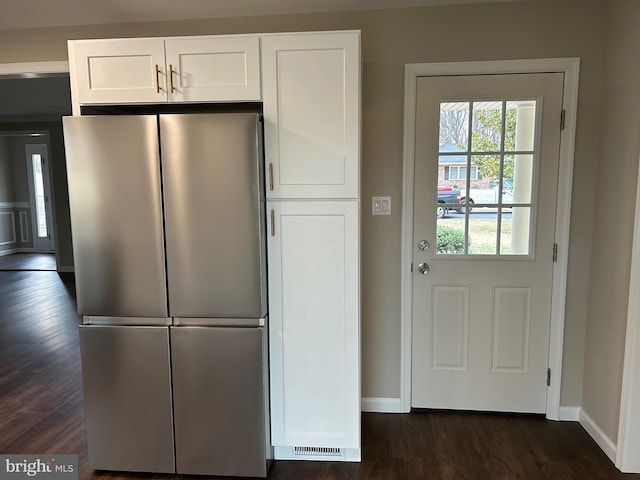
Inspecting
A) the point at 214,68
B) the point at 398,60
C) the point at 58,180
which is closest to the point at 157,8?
the point at 214,68

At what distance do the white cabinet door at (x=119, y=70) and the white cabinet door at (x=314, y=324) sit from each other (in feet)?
2.63

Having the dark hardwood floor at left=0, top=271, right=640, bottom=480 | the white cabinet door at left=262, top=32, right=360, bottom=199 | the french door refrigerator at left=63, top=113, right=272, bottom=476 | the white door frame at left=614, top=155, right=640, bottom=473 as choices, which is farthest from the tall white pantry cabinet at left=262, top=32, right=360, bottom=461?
the white door frame at left=614, top=155, right=640, bottom=473

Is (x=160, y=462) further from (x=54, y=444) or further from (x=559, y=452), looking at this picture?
(x=559, y=452)

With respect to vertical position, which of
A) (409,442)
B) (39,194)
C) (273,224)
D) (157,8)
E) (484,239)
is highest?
(157,8)

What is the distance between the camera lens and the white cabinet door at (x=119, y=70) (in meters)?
1.94

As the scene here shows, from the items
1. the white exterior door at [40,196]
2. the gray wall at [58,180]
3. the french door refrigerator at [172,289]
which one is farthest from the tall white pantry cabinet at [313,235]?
the white exterior door at [40,196]

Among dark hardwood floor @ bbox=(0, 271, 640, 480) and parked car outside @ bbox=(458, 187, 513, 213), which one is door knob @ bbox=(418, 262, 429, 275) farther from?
dark hardwood floor @ bbox=(0, 271, 640, 480)

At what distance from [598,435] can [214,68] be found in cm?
277

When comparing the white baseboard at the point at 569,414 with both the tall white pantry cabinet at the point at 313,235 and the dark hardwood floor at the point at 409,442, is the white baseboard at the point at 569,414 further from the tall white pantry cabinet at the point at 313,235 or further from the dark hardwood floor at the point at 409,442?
the tall white pantry cabinet at the point at 313,235

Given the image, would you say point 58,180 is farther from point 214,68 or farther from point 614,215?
point 614,215

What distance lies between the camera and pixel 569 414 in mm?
2508

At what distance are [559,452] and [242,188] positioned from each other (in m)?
2.15

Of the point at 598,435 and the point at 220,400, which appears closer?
the point at 220,400

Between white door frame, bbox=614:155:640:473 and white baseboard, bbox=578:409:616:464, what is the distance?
0.04 metres
